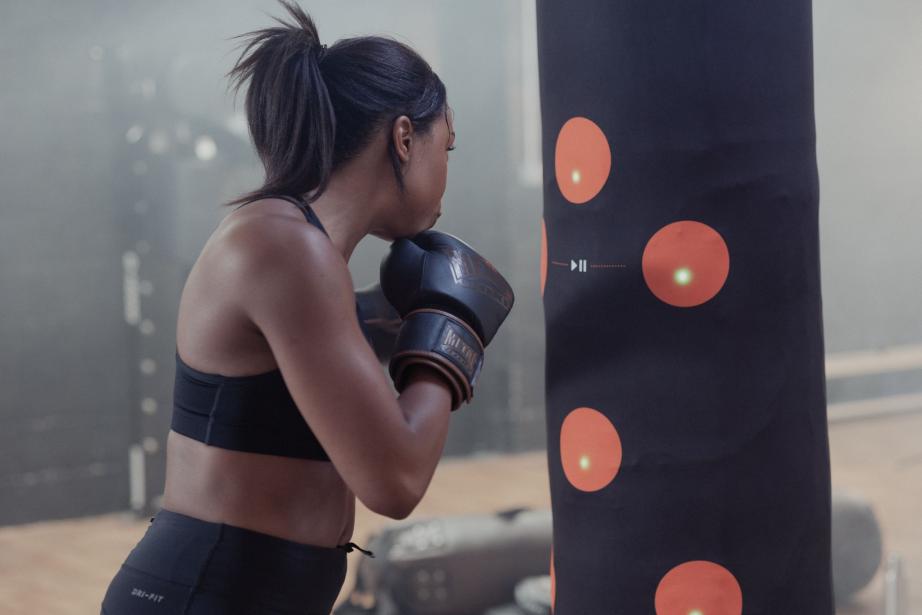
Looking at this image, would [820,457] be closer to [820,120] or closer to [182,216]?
[182,216]

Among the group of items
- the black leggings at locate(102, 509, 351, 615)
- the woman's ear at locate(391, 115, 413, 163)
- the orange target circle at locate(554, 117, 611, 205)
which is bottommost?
the black leggings at locate(102, 509, 351, 615)

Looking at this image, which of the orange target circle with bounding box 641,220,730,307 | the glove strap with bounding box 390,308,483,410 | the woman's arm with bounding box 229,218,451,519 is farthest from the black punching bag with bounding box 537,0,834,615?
the woman's arm with bounding box 229,218,451,519

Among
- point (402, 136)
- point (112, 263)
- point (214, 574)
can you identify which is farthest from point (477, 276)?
point (112, 263)

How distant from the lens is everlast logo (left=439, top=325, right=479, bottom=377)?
0.98 meters

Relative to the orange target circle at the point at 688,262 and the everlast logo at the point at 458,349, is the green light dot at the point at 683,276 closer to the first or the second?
the orange target circle at the point at 688,262

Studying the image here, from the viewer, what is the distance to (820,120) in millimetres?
5113

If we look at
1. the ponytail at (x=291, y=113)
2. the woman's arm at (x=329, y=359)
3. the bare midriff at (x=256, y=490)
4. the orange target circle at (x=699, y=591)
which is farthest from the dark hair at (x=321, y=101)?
the orange target circle at (x=699, y=591)

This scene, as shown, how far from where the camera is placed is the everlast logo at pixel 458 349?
980 millimetres

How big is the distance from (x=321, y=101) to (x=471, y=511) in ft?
10.0

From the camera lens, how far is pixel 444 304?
1.05 m

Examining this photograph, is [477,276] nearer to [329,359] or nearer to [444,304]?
[444,304]

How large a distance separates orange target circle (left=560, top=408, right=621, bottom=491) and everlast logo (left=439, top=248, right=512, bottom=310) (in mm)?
170

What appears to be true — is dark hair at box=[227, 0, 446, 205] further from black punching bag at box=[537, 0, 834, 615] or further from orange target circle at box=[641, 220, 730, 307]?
orange target circle at box=[641, 220, 730, 307]

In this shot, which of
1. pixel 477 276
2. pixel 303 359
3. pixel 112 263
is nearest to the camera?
pixel 303 359
